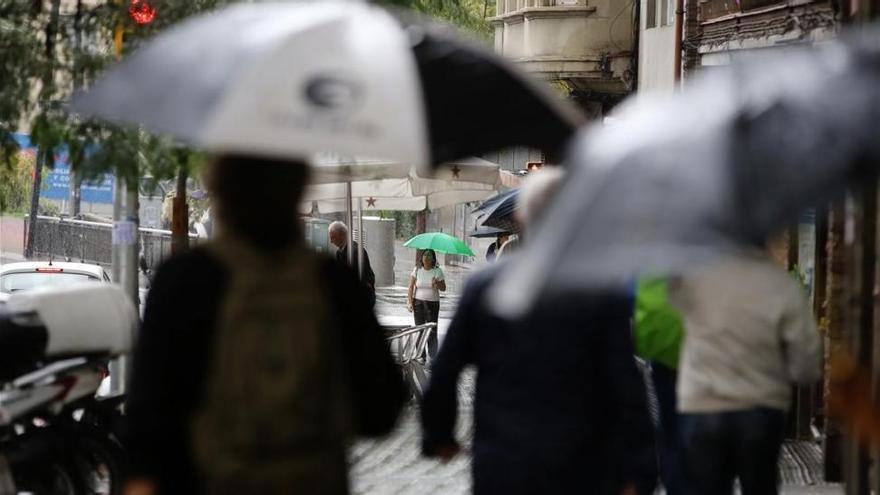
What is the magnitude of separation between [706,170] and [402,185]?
55.7ft

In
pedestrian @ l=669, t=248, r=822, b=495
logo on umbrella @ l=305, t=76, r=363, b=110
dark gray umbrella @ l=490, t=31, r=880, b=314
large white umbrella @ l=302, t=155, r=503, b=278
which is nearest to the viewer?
dark gray umbrella @ l=490, t=31, r=880, b=314

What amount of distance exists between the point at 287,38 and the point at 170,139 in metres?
5.45

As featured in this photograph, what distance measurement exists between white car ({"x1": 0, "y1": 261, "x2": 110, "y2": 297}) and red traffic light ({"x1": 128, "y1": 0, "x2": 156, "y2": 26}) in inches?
457

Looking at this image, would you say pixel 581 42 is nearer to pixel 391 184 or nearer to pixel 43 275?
pixel 43 275

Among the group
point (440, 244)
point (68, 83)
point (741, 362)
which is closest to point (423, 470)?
point (68, 83)

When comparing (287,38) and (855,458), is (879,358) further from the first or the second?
(287,38)

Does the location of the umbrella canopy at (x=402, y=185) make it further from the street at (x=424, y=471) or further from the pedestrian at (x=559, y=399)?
the pedestrian at (x=559, y=399)

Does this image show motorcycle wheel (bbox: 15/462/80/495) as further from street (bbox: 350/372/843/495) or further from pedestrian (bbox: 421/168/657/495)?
pedestrian (bbox: 421/168/657/495)

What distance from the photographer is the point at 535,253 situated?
3678 millimetres

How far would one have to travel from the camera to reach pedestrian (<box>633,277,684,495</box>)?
8.35 m

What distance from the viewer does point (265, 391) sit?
4555 mm

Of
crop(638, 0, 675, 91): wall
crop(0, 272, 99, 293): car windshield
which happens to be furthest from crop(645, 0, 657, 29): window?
crop(0, 272, 99, 293): car windshield

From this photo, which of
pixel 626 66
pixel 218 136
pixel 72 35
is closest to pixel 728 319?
pixel 218 136

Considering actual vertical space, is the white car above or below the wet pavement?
above
